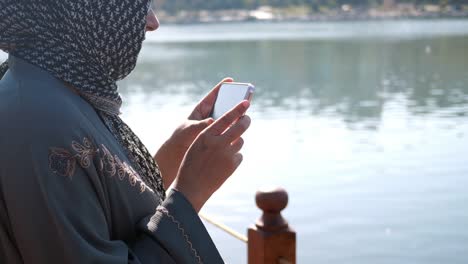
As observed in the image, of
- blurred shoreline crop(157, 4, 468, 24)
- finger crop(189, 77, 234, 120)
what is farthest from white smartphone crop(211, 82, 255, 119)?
blurred shoreline crop(157, 4, 468, 24)

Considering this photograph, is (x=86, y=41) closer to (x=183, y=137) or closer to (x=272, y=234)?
(x=183, y=137)

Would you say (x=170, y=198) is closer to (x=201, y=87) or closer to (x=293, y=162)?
(x=293, y=162)

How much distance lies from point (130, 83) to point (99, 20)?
2011cm

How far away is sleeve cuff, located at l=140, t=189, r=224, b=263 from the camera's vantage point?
3.85 ft

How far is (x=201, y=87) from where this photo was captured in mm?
19422

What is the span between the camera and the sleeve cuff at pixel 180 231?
3.85 ft

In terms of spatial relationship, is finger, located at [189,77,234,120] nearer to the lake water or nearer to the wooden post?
the wooden post

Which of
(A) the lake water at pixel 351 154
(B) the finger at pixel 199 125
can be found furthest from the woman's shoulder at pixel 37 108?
(A) the lake water at pixel 351 154

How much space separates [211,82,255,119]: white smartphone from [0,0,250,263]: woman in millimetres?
169

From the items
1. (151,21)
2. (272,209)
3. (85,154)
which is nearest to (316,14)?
(272,209)

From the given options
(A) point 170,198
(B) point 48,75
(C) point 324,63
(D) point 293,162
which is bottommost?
(C) point 324,63

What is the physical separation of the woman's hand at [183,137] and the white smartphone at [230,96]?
2 centimetres


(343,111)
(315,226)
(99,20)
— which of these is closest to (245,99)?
(99,20)

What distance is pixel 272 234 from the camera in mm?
1913
